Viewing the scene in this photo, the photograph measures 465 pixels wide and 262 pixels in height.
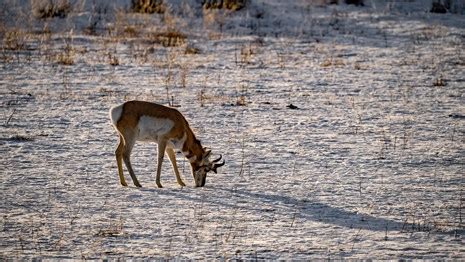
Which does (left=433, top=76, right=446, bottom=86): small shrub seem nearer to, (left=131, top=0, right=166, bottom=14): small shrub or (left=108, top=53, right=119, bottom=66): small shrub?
(left=108, top=53, right=119, bottom=66): small shrub

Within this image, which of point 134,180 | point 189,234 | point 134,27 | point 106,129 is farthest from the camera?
point 134,27

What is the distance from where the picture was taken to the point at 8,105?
530 inches

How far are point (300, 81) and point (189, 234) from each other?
8803mm

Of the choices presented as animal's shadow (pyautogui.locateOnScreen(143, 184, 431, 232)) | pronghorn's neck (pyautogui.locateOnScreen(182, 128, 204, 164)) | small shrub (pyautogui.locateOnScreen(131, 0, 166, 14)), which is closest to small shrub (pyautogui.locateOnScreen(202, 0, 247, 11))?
small shrub (pyautogui.locateOnScreen(131, 0, 166, 14))

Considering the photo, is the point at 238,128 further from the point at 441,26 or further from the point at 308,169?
the point at 441,26

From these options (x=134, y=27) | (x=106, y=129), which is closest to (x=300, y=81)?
(x=106, y=129)

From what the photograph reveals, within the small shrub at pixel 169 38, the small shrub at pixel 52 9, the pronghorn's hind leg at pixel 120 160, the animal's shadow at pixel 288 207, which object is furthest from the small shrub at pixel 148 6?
the animal's shadow at pixel 288 207

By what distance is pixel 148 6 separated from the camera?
22.9 meters

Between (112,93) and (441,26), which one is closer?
(112,93)

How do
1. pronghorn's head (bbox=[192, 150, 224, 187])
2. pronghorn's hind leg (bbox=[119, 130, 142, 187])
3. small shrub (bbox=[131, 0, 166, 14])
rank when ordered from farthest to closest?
small shrub (bbox=[131, 0, 166, 14]) → pronghorn's head (bbox=[192, 150, 224, 187]) → pronghorn's hind leg (bbox=[119, 130, 142, 187])

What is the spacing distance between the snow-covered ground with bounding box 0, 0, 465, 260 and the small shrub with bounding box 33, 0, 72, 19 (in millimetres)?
268

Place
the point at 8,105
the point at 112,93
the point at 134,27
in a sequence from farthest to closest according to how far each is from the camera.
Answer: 1. the point at 134,27
2. the point at 112,93
3. the point at 8,105

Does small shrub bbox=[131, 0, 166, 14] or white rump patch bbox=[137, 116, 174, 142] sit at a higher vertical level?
white rump patch bbox=[137, 116, 174, 142]

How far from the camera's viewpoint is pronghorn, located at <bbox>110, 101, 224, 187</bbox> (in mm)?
9438
